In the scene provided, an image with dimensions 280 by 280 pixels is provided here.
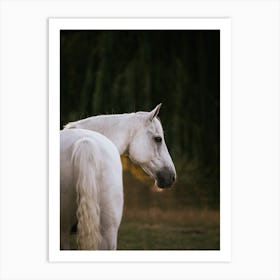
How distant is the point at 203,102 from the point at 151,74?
0.35 meters

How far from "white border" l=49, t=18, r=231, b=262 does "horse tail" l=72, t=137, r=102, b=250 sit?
0.37 metres

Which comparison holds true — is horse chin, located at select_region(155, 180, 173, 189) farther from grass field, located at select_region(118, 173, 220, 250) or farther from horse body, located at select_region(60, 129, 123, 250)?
horse body, located at select_region(60, 129, 123, 250)

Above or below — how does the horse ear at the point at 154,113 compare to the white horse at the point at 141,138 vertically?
above

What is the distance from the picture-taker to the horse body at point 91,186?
2.76 m

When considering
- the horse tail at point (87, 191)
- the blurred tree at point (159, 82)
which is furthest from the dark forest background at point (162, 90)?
the horse tail at point (87, 191)

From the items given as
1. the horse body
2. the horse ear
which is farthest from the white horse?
the horse body

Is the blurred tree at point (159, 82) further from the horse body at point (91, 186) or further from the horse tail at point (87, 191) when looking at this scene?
the horse tail at point (87, 191)

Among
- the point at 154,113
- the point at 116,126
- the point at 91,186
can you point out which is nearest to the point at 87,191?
the point at 91,186

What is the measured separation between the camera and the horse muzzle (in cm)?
Result: 319

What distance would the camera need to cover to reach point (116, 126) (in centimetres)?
313

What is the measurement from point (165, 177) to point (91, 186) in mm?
575
